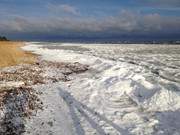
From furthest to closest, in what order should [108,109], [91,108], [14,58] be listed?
1. [14,58]
2. [91,108]
3. [108,109]

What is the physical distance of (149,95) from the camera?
14297 mm

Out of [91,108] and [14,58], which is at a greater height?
[91,108]

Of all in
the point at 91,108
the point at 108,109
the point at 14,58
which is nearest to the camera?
the point at 108,109

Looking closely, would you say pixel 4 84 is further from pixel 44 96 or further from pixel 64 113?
pixel 64 113

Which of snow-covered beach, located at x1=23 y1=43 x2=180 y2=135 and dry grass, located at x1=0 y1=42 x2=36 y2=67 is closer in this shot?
snow-covered beach, located at x1=23 y1=43 x2=180 y2=135

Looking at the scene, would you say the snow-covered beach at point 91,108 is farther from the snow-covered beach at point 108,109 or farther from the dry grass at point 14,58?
the dry grass at point 14,58

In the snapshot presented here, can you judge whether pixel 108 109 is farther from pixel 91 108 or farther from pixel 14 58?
pixel 14 58

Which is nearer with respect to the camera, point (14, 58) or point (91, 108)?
point (91, 108)

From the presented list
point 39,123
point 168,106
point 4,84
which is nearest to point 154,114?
point 168,106

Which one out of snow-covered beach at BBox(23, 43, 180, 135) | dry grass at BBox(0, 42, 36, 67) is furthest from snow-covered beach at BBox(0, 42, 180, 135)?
dry grass at BBox(0, 42, 36, 67)

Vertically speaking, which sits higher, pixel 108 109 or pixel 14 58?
pixel 108 109

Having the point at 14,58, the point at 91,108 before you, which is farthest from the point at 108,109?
the point at 14,58

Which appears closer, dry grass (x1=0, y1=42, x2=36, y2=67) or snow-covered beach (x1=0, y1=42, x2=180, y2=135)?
snow-covered beach (x1=0, y1=42, x2=180, y2=135)

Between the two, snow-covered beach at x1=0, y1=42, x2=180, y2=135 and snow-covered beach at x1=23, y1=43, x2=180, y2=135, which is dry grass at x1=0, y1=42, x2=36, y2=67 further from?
snow-covered beach at x1=23, y1=43, x2=180, y2=135
